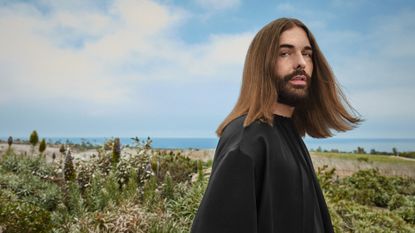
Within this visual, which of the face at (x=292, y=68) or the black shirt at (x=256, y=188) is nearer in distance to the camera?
the black shirt at (x=256, y=188)

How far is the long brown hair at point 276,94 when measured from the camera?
7.51 ft

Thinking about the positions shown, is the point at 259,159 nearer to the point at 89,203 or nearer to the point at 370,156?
the point at 89,203

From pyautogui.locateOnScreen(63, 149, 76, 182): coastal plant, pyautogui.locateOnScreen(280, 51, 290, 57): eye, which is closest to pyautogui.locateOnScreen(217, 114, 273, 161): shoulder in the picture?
pyautogui.locateOnScreen(280, 51, 290, 57): eye

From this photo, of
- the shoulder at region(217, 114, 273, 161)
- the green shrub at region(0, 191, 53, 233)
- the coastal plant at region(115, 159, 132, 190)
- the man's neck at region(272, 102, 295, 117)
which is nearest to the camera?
the shoulder at region(217, 114, 273, 161)

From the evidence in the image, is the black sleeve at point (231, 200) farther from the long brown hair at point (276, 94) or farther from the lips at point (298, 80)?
the lips at point (298, 80)

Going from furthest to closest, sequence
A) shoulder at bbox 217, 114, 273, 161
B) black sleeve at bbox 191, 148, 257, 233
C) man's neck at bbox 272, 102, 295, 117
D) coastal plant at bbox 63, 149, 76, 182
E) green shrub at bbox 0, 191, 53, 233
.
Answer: coastal plant at bbox 63, 149, 76, 182 → green shrub at bbox 0, 191, 53, 233 → man's neck at bbox 272, 102, 295, 117 → shoulder at bbox 217, 114, 273, 161 → black sleeve at bbox 191, 148, 257, 233

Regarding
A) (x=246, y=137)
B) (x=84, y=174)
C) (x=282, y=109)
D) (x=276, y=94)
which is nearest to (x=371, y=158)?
(x=84, y=174)

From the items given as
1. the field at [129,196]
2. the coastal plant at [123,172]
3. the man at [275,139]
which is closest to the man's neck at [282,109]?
the man at [275,139]

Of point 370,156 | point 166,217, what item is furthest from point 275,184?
point 370,156

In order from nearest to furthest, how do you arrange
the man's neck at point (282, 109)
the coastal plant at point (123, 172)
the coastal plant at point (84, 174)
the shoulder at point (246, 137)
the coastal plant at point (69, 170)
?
the shoulder at point (246, 137), the man's neck at point (282, 109), the coastal plant at point (69, 170), the coastal plant at point (123, 172), the coastal plant at point (84, 174)

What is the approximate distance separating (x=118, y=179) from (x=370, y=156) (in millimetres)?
12299

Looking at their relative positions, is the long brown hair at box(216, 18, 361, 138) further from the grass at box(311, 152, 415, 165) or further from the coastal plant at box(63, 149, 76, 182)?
the grass at box(311, 152, 415, 165)

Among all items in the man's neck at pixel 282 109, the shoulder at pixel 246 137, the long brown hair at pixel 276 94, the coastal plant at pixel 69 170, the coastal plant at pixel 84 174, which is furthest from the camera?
the coastal plant at pixel 84 174

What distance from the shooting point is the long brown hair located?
2289 mm
